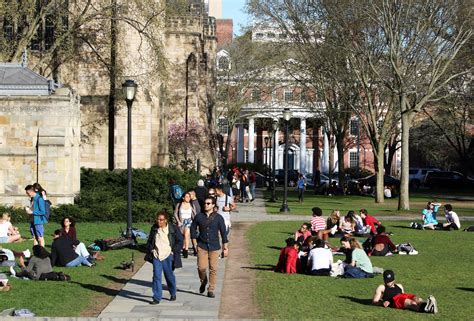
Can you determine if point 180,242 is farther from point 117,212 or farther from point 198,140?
point 198,140

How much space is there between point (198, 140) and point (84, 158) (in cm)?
2468

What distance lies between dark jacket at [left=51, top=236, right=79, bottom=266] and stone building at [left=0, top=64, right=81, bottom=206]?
38.9ft

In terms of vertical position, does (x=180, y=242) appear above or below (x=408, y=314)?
above

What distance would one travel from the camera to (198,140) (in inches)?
2598

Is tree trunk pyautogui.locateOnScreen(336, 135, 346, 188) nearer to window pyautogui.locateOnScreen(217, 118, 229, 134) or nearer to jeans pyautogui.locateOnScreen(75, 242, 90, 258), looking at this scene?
window pyautogui.locateOnScreen(217, 118, 229, 134)

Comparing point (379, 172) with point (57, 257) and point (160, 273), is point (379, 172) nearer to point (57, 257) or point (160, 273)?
point (57, 257)

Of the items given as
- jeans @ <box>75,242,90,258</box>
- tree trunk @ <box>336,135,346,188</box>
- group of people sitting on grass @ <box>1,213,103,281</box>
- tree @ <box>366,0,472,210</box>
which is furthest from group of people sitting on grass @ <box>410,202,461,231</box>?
tree trunk @ <box>336,135,346,188</box>

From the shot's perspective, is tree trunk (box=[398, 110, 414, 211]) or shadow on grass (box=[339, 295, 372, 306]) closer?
shadow on grass (box=[339, 295, 372, 306])

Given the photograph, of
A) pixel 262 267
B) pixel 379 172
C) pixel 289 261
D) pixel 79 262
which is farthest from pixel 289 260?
pixel 379 172

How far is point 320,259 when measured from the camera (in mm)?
19719

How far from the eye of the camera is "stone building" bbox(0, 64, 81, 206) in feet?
105

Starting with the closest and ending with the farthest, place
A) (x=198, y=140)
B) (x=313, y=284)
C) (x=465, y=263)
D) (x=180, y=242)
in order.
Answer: (x=180, y=242) < (x=313, y=284) < (x=465, y=263) < (x=198, y=140)

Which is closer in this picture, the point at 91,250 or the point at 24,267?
the point at 24,267

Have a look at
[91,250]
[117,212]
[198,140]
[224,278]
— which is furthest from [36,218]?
[198,140]
